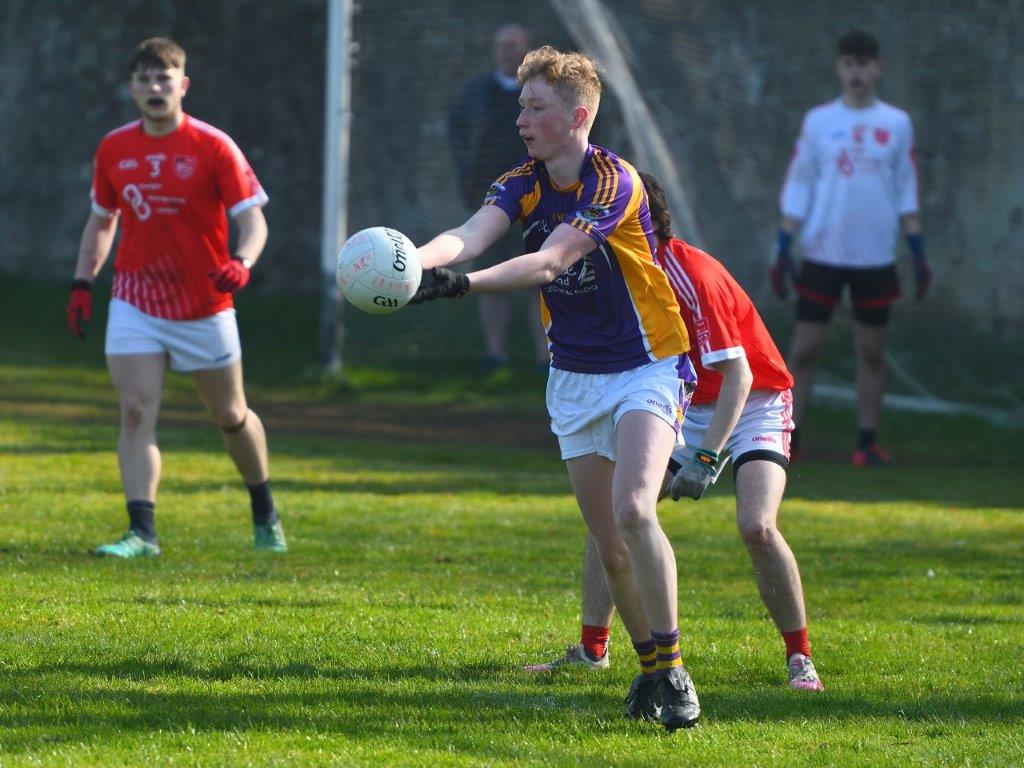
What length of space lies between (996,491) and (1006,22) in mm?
5753

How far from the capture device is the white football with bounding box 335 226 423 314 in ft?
14.4

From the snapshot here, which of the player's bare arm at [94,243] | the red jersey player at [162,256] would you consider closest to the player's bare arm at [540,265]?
the red jersey player at [162,256]

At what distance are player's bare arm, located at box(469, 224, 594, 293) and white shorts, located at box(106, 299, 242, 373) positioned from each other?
3029 mm

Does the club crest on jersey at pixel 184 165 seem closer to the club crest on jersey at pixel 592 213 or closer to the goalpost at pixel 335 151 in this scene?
the club crest on jersey at pixel 592 213

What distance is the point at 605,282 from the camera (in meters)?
5.10

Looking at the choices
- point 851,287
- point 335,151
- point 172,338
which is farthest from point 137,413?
point 335,151

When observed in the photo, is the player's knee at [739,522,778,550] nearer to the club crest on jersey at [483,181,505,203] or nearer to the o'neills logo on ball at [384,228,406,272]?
the club crest on jersey at [483,181,505,203]

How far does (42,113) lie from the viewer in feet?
61.1

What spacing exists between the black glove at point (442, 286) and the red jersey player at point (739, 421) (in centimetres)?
101

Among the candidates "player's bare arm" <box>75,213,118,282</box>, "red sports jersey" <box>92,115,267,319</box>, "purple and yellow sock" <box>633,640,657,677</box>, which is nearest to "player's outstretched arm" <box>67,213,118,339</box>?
"player's bare arm" <box>75,213,118,282</box>

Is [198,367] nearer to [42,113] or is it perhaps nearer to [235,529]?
[235,529]

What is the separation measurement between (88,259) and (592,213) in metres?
Result: 3.64

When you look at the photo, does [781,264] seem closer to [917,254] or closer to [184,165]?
[917,254]

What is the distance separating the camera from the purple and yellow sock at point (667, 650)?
4812mm
